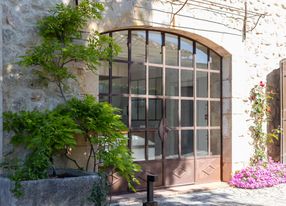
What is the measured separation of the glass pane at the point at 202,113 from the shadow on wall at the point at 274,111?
125cm

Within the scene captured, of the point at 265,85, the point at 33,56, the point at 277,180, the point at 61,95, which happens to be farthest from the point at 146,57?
the point at 277,180

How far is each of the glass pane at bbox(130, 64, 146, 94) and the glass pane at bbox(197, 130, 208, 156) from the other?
1.27 m

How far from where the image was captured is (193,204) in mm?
4961

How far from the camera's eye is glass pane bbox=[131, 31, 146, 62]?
5.49 metres

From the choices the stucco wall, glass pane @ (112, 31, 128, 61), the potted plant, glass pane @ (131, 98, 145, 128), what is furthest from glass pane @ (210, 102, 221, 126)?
the potted plant

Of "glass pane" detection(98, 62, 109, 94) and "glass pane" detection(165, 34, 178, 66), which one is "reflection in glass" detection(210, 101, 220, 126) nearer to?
"glass pane" detection(165, 34, 178, 66)

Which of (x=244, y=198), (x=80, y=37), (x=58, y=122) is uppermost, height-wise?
(x=80, y=37)

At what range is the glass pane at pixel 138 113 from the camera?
17.9 ft

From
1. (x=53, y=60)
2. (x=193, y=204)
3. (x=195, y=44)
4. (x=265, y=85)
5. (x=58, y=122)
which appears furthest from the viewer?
(x=265, y=85)

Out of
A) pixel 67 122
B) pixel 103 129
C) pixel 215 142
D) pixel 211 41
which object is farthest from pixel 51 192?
pixel 211 41

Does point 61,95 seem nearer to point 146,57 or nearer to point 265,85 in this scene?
point 146,57

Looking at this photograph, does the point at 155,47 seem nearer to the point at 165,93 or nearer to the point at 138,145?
the point at 165,93

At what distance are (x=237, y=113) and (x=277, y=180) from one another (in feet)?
4.00

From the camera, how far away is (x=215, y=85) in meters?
6.44
